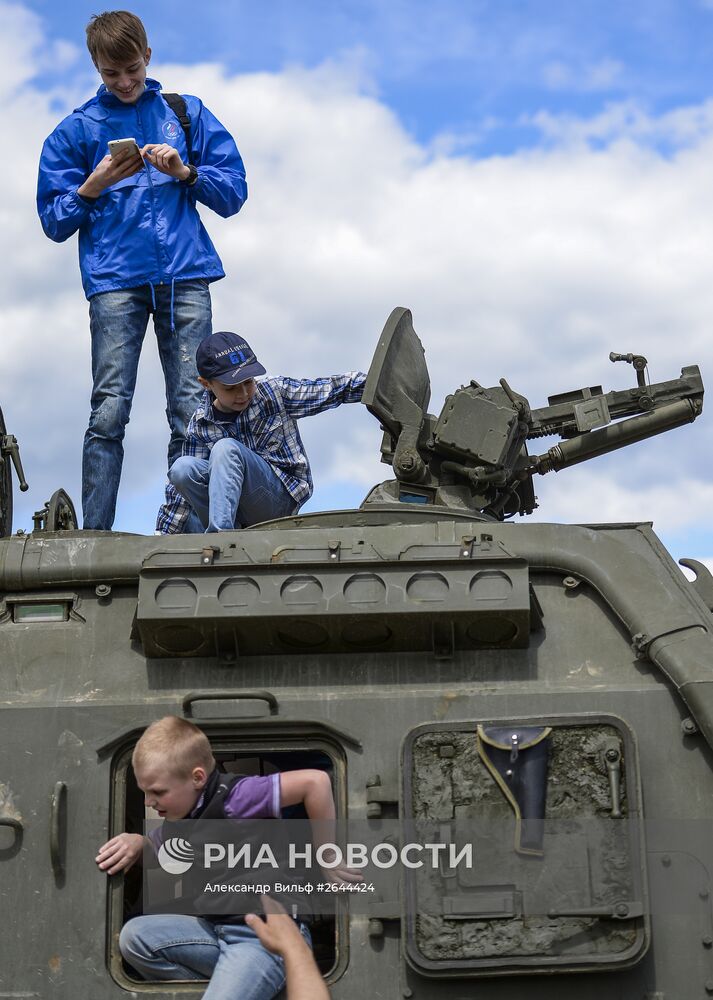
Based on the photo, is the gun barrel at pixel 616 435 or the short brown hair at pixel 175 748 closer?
the short brown hair at pixel 175 748

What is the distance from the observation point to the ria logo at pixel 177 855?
4.34 m

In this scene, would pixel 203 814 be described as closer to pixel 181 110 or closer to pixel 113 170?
pixel 113 170

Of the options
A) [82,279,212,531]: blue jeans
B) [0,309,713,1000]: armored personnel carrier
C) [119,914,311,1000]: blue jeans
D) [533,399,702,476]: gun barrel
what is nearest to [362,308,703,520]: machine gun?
[533,399,702,476]: gun barrel

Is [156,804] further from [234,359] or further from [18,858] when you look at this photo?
[234,359]

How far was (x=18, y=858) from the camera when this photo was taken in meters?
4.49

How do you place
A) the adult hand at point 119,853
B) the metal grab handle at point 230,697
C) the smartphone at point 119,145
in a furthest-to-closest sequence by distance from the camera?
the smartphone at point 119,145
the metal grab handle at point 230,697
the adult hand at point 119,853

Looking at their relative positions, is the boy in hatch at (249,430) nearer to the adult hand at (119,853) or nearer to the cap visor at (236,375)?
the cap visor at (236,375)

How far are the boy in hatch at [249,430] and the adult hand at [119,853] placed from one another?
5.73 ft

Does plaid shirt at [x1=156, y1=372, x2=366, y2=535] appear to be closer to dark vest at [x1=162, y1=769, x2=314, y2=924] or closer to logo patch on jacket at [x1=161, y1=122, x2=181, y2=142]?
logo patch on jacket at [x1=161, y1=122, x2=181, y2=142]

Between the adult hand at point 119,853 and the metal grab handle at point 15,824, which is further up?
the metal grab handle at point 15,824

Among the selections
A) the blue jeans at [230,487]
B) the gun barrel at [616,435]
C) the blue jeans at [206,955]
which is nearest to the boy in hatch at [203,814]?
the blue jeans at [206,955]

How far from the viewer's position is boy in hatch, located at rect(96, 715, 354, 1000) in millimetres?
4152

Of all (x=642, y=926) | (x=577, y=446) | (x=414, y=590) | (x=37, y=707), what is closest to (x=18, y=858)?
(x=37, y=707)

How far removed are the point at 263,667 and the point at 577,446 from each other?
2788 millimetres
